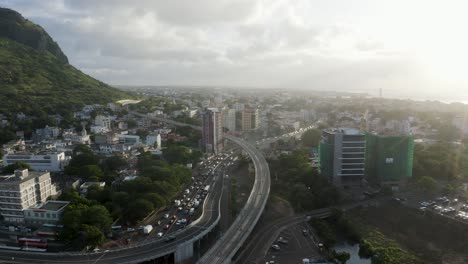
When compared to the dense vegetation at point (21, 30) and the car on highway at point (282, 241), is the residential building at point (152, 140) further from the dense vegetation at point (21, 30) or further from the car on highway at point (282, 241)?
the dense vegetation at point (21, 30)

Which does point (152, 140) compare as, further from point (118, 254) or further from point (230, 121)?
point (118, 254)

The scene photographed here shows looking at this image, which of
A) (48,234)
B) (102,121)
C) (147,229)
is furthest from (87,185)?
(102,121)

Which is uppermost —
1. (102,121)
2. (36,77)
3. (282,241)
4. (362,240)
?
(36,77)

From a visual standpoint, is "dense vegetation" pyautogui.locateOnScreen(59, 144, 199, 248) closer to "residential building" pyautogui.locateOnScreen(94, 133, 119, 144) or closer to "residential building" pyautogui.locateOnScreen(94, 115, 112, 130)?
"residential building" pyautogui.locateOnScreen(94, 133, 119, 144)

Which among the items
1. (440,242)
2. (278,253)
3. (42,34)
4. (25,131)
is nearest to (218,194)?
(278,253)

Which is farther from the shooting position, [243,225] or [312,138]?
[312,138]

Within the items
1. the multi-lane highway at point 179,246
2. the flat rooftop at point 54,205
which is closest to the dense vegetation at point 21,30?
the flat rooftop at point 54,205
